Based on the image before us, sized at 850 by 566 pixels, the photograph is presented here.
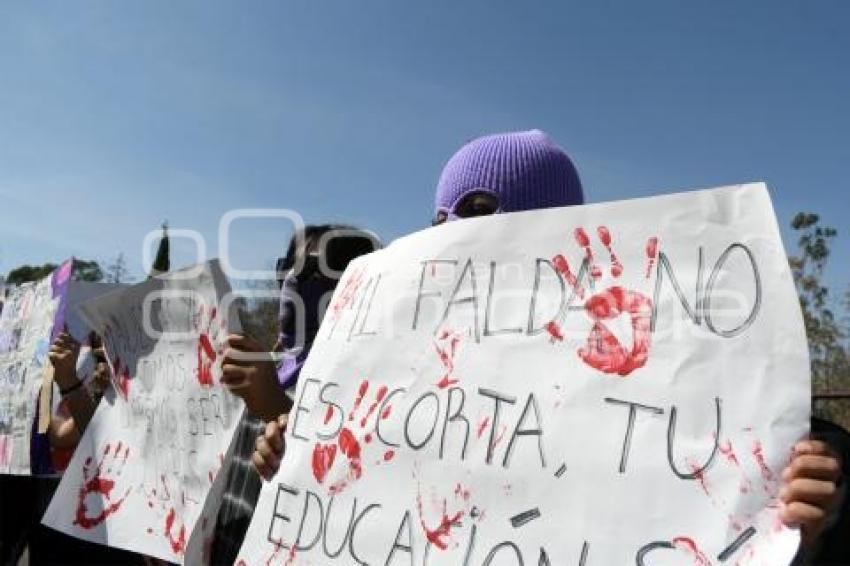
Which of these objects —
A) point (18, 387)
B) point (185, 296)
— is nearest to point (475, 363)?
point (185, 296)

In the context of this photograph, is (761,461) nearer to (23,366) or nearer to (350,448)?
(350,448)

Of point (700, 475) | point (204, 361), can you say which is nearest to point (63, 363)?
point (204, 361)

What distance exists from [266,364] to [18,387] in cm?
228

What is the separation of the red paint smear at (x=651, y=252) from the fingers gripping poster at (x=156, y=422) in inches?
41.4

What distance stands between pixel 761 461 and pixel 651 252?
356 mm

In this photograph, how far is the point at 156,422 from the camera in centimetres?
207

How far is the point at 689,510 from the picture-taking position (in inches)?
38.3

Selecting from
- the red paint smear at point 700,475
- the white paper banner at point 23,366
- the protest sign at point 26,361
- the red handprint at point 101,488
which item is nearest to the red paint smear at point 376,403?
the red paint smear at point 700,475

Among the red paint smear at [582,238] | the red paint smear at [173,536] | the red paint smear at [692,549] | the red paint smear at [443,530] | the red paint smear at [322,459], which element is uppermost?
the red paint smear at [582,238]

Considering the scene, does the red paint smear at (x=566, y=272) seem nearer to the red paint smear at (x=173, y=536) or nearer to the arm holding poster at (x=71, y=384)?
the red paint smear at (x=173, y=536)

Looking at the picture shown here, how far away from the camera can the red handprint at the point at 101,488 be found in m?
2.08

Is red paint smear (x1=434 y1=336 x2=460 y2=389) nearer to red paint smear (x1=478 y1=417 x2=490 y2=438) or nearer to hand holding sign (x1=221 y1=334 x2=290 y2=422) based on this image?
red paint smear (x1=478 y1=417 x2=490 y2=438)

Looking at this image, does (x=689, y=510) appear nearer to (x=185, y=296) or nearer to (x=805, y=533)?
(x=805, y=533)

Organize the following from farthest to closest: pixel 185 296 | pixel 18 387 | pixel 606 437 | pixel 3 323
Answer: pixel 3 323 < pixel 18 387 < pixel 185 296 < pixel 606 437
